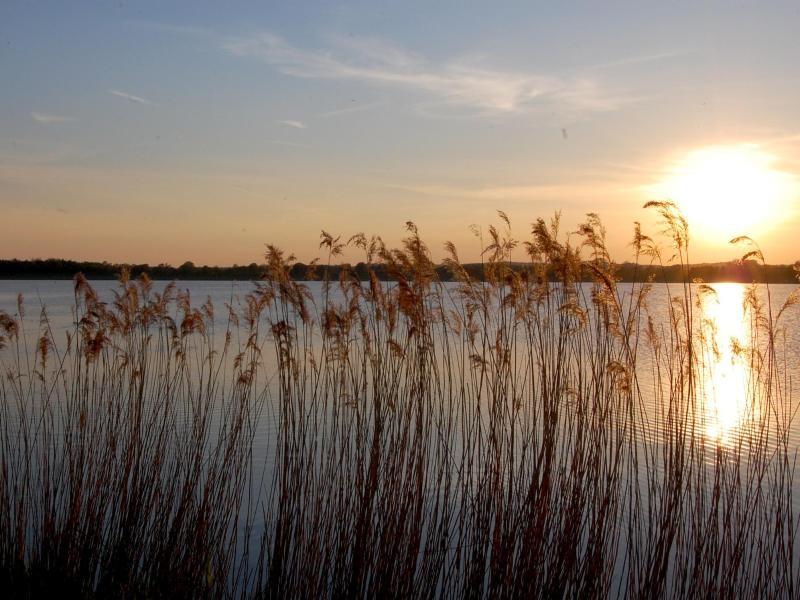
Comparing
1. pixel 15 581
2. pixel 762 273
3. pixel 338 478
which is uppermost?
pixel 762 273

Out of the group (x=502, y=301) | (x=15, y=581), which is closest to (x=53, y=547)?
(x=15, y=581)

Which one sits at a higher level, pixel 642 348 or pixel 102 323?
pixel 102 323

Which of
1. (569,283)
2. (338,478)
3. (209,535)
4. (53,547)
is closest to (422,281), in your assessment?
(569,283)

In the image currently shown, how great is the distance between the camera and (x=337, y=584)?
4434 mm

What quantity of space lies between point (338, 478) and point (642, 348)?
15416mm

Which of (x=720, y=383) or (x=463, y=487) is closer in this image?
(x=463, y=487)

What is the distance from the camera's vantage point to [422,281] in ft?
14.4

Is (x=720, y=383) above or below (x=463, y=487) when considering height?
below

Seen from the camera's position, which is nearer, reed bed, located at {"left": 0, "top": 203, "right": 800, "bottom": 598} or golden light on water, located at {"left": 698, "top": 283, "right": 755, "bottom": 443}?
reed bed, located at {"left": 0, "top": 203, "right": 800, "bottom": 598}

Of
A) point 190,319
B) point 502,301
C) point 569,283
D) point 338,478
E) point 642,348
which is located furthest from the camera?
point 642,348

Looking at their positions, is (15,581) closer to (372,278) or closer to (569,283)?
(372,278)

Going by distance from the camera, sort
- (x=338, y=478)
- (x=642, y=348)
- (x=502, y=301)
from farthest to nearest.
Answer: (x=642, y=348)
(x=338, y=478)
(x=502, y=301)

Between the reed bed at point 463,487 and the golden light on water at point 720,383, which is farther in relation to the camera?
the golden light on water at point 720,383

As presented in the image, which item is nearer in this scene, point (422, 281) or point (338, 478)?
point (422, 281)
